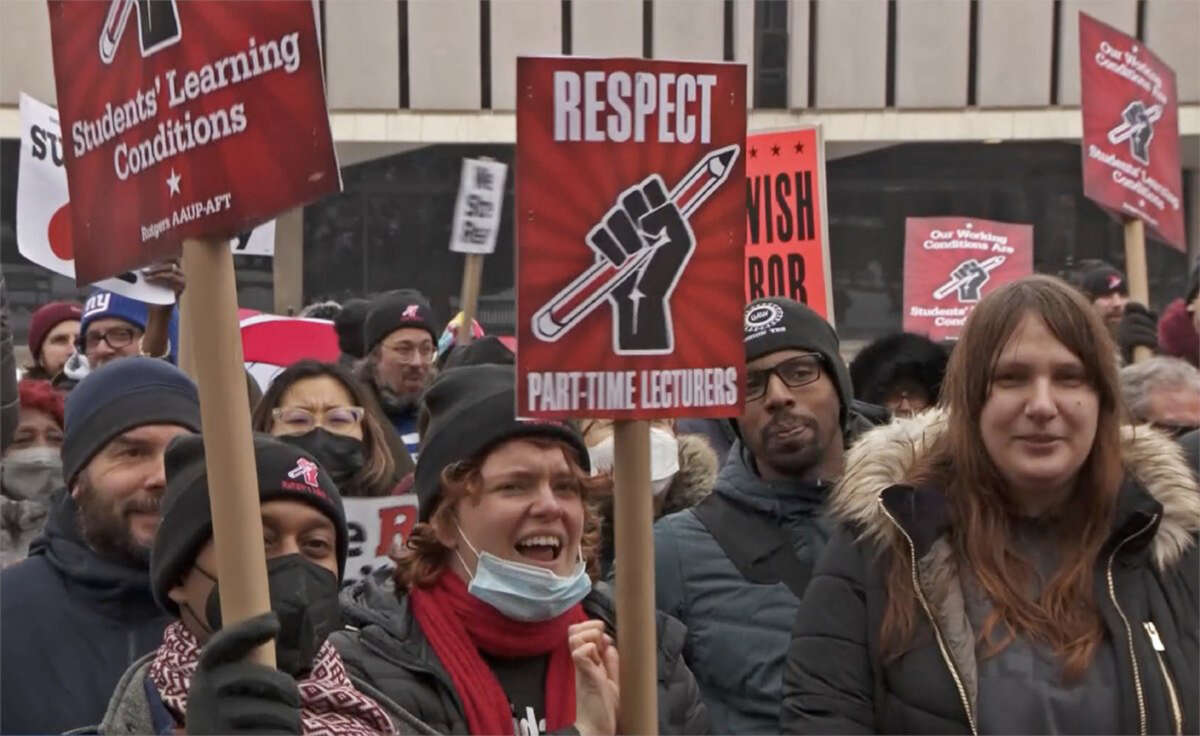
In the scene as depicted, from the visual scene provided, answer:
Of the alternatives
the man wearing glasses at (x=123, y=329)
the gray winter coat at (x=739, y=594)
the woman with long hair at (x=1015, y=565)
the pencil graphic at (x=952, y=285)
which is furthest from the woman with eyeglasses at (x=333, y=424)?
the pencil graphic at (x=952, y=285)

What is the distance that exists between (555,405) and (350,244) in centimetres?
3088

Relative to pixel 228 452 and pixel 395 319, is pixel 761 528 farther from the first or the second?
pixel 395 319

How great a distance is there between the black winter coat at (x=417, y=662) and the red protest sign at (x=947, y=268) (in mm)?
7387

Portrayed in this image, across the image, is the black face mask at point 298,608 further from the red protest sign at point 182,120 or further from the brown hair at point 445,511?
the red protest sign at point 182,120

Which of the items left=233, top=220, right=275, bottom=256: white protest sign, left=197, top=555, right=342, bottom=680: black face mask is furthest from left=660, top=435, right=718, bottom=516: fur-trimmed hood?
left=233, top=220, right=275, bottom=256: white protest sign

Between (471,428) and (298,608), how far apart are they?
2.06ft

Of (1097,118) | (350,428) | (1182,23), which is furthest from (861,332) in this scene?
(350,428)

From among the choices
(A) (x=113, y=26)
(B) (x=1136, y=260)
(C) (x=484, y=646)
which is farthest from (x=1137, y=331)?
(A) (x=113, y=26)

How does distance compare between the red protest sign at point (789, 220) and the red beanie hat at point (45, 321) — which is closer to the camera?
the red protest sign at point (789, 220)

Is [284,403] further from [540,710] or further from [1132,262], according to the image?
[1132,262]

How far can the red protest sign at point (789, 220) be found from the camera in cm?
599

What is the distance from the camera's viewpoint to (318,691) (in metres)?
2.63

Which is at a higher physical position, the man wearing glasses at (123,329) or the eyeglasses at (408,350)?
the man wearing glasses at (123,329)

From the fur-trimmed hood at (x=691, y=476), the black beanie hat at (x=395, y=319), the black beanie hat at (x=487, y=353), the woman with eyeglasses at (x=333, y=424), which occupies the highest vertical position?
the black beanie hat at (x=395, y=319)
